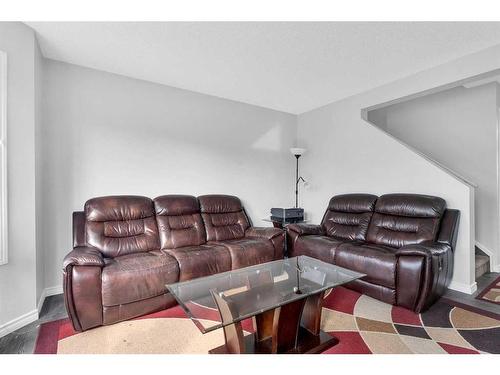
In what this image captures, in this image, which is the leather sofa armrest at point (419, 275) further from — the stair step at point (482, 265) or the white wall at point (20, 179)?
the white wall at point (20, 179)

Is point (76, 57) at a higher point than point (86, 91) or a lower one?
higher

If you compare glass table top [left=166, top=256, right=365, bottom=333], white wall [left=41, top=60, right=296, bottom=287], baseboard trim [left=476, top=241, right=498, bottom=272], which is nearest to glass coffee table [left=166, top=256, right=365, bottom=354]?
glass table top [left=166, top=256, right=365, bottom=333]

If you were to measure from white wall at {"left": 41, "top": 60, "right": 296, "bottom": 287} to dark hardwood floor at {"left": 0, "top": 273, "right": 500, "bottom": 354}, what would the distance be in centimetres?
37

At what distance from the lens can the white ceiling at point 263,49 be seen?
209 centimetres

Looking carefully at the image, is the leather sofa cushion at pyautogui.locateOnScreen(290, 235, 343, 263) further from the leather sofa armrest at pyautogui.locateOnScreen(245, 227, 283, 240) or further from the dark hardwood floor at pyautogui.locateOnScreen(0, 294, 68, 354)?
the dark hardwood floor at pyautogui.locateOnScreen(0, 294, 68, 354)

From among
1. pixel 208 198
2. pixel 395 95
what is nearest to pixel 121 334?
pixel 208 198

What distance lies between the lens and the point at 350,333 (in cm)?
186

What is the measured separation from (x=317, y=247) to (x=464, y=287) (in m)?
1.48

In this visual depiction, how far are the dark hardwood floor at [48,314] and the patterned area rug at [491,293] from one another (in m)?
0.04

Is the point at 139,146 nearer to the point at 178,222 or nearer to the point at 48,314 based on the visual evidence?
the point at 178,222

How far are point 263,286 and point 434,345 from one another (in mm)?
1182

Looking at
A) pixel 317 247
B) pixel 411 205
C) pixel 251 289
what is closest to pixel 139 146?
pixel 251 289

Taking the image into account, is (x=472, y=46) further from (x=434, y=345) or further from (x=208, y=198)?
(x=208, y=198)

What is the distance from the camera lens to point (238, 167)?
12.8ft
